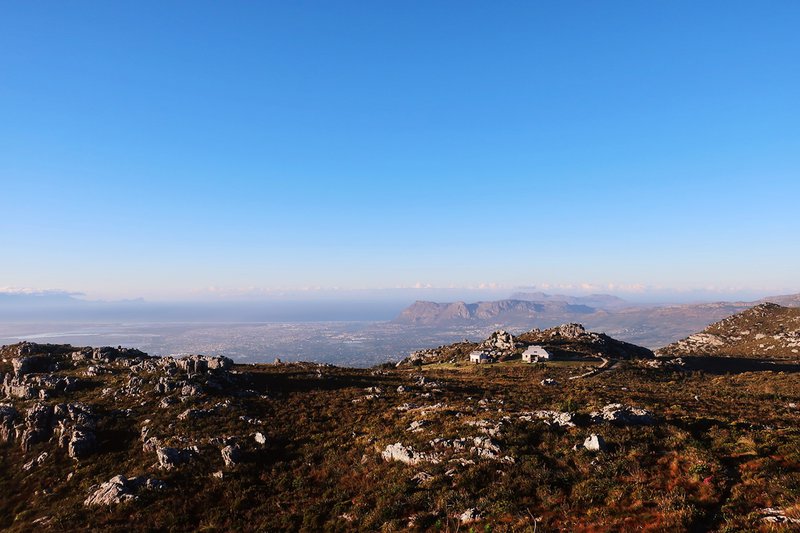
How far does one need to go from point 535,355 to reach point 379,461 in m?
73.5

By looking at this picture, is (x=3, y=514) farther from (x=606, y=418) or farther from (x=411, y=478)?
(x=606, y=418)

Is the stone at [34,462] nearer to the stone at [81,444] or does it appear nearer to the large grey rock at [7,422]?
the stone at [81,444]

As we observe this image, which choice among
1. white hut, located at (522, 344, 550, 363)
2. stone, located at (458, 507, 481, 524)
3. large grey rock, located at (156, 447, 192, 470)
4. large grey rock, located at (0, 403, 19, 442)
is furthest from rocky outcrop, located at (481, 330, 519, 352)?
large grey rock, located at (0, 403, 19, 442)

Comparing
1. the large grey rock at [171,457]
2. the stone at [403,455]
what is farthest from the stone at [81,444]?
the stone at [403,455]

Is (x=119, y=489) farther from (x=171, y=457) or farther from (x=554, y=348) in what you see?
(x=554, y=348)

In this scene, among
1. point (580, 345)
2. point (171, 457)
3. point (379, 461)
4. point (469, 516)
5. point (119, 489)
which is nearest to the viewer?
point (469, 516)

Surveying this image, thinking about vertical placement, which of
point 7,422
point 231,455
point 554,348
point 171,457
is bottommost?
point 554,348

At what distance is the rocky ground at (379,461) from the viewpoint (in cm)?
1669

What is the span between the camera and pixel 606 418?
27.3m

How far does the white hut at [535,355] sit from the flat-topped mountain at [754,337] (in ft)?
199

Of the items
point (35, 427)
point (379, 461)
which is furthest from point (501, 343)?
point (35, 427)

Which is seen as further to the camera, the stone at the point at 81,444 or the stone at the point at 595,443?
the stone at the point at 81,444

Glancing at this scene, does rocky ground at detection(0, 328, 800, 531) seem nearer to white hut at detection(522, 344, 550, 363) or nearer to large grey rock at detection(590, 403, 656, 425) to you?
large grey rock at detection(590, 403, 656, 425)

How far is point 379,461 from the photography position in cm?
2453
